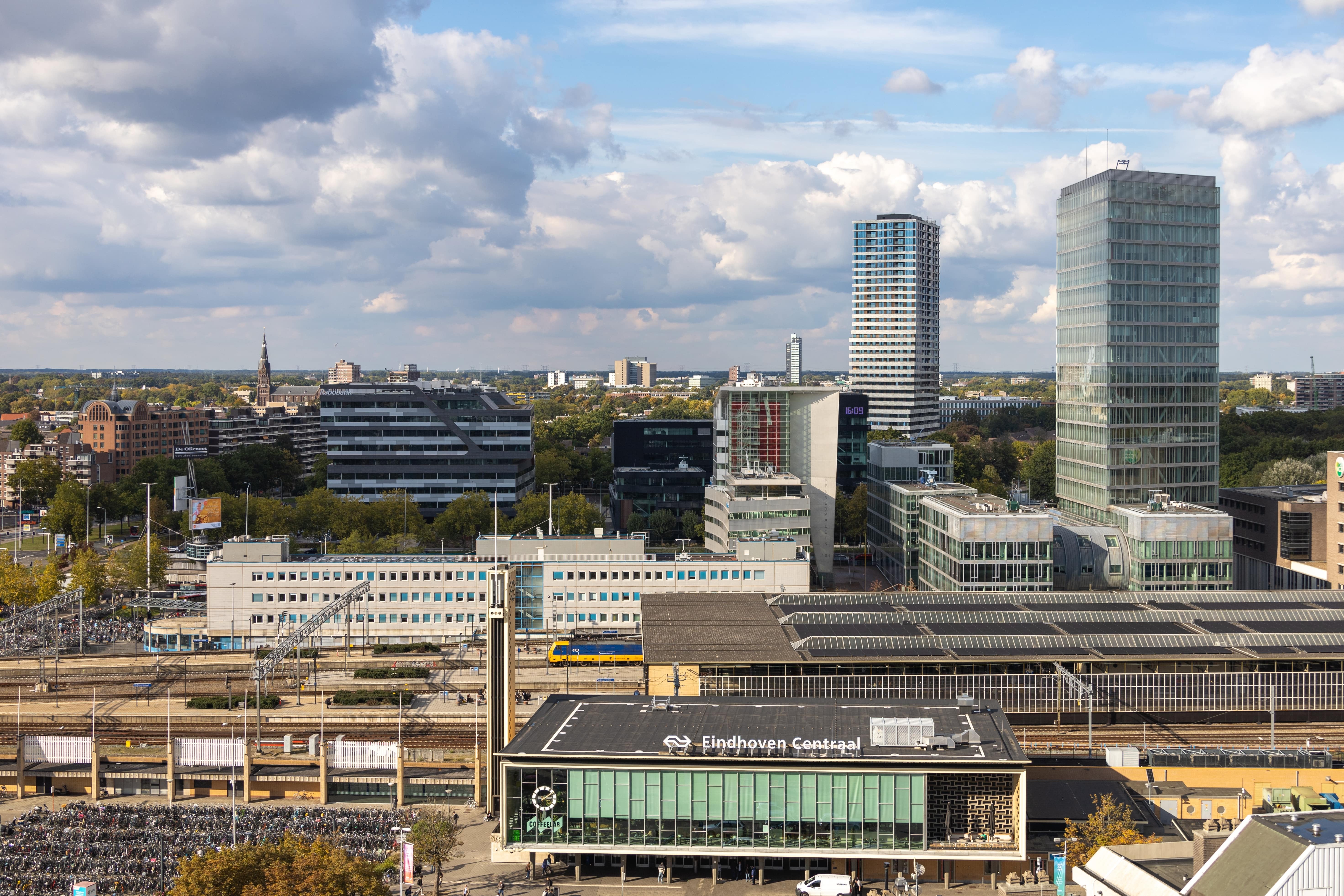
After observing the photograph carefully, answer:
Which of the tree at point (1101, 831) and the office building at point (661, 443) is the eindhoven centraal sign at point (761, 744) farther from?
the office building at point (661, 443)

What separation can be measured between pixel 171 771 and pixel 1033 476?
Result: 502 feet

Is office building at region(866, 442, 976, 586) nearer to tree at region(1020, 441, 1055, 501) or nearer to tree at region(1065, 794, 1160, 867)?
tree at region(1020, 441, 1055, 501)

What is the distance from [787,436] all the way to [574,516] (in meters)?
29.7

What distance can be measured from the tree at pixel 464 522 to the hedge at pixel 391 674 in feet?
170

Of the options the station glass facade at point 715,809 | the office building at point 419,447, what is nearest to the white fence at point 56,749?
the station glass facade at point 715,809

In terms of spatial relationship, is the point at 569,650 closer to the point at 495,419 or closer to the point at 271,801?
the point at 271,801

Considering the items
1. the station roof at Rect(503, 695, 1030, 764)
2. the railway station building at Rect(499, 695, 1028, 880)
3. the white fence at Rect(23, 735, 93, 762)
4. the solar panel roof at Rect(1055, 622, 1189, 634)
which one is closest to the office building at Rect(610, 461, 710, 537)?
the solar panel roof at Rect(1055, 622, 1189, 634)

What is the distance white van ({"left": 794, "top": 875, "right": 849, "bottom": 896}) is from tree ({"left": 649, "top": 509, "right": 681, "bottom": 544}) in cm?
10504

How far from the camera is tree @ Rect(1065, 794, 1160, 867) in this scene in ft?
174

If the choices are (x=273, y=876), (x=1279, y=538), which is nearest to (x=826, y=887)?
(x=273, y=876)

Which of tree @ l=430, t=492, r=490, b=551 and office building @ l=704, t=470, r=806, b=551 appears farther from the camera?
tree @ l=430, t=492, r=490, b=551

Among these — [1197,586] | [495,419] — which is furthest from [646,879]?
[495,419]

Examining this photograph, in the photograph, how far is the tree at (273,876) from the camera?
46.5m

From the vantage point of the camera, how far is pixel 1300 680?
76.1m
